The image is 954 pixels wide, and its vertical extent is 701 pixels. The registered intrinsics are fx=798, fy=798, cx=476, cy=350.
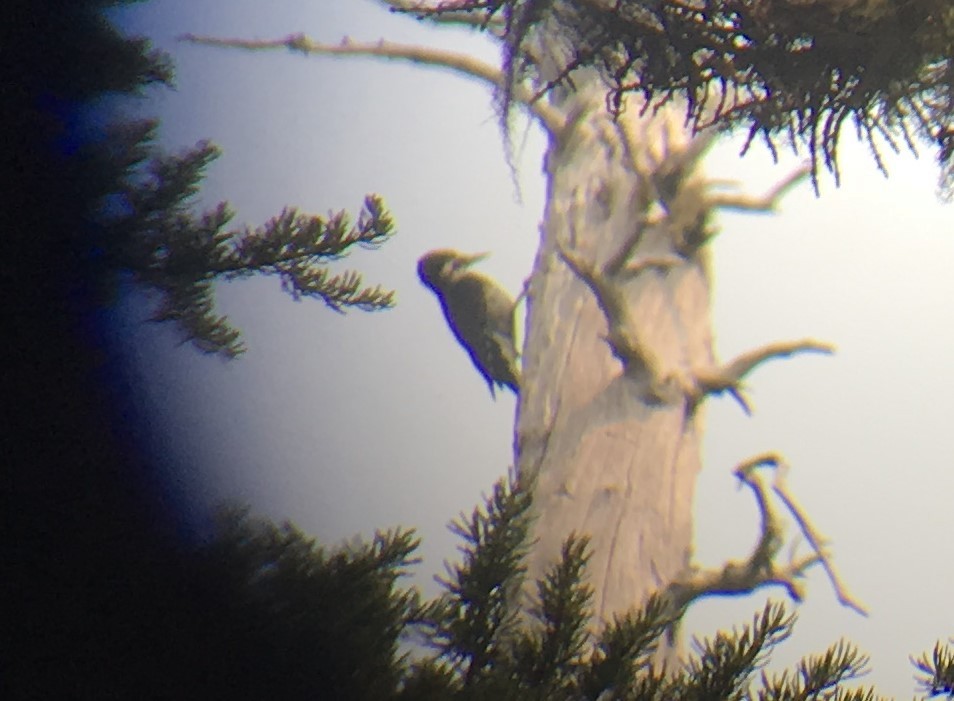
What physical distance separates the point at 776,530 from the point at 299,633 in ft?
8.24

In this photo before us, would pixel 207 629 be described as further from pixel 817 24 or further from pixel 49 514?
pixel 817 24

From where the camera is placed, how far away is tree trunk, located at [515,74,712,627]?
3268 millimetres

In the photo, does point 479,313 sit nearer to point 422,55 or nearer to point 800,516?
point 422,55

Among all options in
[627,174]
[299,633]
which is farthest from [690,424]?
[299,633]

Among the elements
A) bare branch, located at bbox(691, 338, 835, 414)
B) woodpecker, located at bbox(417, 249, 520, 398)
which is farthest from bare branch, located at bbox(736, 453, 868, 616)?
woodpecker, located at bbox(417, 249, 520, 398)

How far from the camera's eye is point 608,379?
355 centimetres

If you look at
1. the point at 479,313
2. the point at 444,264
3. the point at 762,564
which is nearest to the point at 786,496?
the point at 762,564

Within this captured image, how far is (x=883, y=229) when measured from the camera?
26.1 ft

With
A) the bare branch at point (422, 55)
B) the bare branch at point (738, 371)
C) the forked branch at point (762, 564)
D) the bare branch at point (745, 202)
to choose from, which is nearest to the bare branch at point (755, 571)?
the forked branch at point (762, 564)

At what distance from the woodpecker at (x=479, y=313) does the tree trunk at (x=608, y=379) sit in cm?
39

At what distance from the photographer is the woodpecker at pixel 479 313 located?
174 inches

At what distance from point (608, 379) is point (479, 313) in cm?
113

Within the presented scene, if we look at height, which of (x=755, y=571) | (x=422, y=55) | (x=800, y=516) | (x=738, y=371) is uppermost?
(x=422, y=55)

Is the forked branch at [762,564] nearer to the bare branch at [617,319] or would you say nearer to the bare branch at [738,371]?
the bare branch at [738,371]
